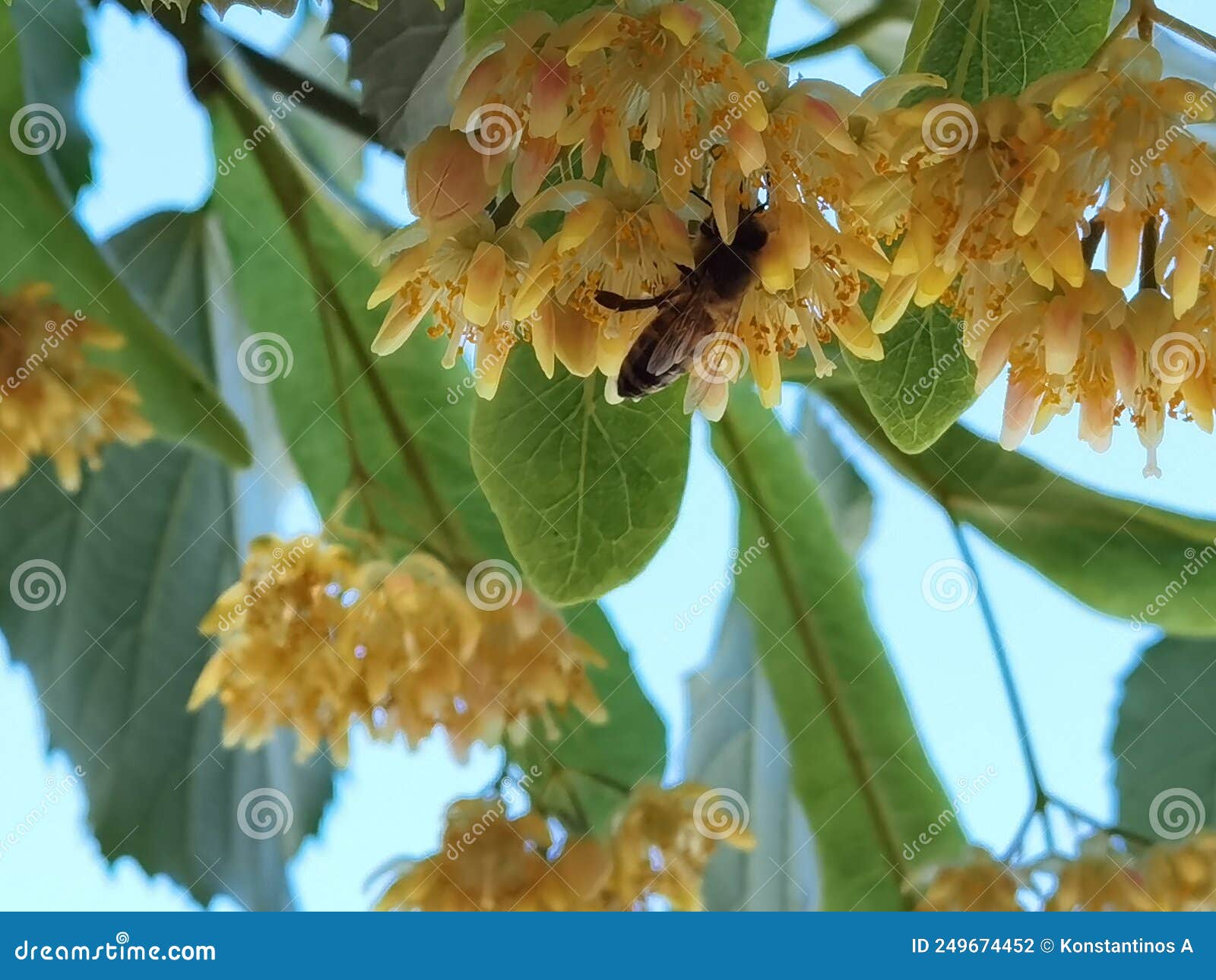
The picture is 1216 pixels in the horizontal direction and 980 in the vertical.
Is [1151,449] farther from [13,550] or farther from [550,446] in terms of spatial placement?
[13,550]

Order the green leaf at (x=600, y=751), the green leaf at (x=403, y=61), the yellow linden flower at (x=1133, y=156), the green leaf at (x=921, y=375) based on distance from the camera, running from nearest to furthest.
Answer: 1. the yellow linden flower at (x=1133, y=156)
2. the green leaf at (x=921, y=375)
3. the green leaf at (x=403, y=61)
4. the green leaf at (x=600, y=751)

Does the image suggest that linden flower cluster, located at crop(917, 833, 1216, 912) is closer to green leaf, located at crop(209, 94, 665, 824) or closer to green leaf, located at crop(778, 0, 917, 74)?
green leaf, located at crop(209, 94, 665, 824)

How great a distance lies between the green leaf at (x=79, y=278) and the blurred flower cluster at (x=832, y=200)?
0.42 metres

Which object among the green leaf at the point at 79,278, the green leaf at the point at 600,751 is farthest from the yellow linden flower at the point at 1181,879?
the green leaf at the point at 79,278

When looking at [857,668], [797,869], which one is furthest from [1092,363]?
→ [797,869]

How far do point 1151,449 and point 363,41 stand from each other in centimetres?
59

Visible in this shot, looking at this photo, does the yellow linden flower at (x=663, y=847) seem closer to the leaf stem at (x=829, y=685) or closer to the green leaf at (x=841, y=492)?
the leaf stem at (x=829, y=685)

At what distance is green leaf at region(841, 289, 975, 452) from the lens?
0.61m

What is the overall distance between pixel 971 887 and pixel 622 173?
25.8 inches

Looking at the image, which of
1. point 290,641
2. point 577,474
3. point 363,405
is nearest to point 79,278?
point 363,405

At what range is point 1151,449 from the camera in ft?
1.96

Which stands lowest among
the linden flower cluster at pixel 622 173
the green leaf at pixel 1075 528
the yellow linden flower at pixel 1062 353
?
the yellow linden flower at pixel 1062 353

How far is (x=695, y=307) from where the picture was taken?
58 cm

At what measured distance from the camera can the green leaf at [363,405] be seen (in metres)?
0.90
